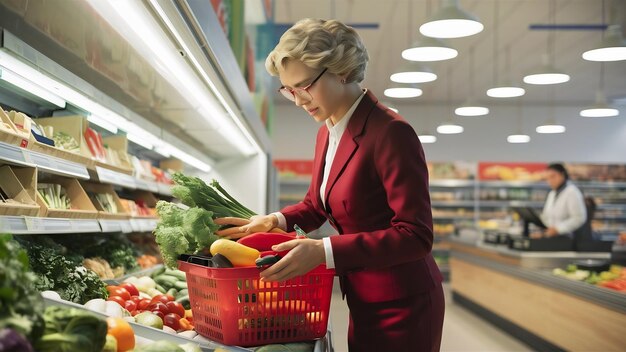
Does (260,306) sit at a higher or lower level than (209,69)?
lower

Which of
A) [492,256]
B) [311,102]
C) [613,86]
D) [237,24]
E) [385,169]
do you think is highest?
[613,86]

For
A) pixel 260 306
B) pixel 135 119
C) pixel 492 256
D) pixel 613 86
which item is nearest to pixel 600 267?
pixel 492 256

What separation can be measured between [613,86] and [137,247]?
42.2 ft

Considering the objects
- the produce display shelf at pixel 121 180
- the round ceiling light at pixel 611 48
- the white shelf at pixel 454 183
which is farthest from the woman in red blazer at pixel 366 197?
the white shelf at pixel 454 183

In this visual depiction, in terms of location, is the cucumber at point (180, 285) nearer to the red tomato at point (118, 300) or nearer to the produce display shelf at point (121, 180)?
the produce display shelf at point (121, 180)

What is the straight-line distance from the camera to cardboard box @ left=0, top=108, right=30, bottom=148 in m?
1.88

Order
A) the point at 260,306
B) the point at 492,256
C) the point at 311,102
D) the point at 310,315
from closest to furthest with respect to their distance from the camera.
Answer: the point at 260,306 < the point at 310,315 < the point at 311,102 < the point at 492,256

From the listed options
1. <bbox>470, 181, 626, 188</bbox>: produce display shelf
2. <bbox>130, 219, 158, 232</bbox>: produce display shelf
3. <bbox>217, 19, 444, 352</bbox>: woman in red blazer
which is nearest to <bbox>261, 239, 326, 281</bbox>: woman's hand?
<bbox>217, 19, 444, 352</bbox>: woman in red blazer

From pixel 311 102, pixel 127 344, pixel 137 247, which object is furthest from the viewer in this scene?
pixel 137 247

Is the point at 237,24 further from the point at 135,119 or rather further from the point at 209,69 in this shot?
the point at 209,69

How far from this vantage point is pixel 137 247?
13.2ft

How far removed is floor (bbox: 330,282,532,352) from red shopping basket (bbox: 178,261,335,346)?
3998 mm

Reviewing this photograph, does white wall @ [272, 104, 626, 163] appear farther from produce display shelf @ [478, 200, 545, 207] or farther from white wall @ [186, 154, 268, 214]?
white wall @ [186, 154, 268, 214]

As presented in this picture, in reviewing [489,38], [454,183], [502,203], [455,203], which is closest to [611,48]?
[489,38]
